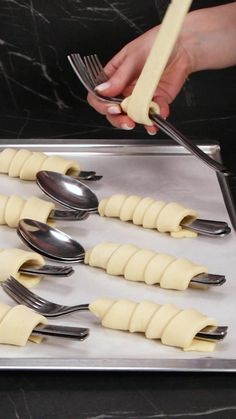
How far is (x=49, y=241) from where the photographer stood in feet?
4.39

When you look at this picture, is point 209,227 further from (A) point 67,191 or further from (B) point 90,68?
(B) point 90,68

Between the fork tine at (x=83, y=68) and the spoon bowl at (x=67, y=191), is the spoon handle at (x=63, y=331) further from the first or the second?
the fork tine at (x=83, y=68)

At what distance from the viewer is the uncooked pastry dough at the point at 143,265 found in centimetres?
125

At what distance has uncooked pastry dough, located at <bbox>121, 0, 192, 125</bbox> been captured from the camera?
1.28m

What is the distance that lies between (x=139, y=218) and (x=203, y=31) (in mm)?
390

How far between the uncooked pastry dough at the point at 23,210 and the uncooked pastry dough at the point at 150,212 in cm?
8

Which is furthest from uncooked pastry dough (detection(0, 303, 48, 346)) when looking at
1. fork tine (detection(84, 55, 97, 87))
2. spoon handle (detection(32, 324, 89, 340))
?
fork tine (detection(84, 55, 97, 87))

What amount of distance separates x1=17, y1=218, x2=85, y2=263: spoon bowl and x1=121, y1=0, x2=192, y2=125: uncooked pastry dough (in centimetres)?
19

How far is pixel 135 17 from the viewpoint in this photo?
1.86 meters

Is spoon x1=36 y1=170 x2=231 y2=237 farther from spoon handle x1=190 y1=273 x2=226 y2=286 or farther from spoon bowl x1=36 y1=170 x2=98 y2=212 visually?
spoon handle x1=190 y1=273 x2=226 y2=286

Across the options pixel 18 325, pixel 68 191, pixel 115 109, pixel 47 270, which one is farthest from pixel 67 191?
pixel 18 325

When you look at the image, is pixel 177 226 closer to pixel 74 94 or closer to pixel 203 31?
pixel 203 31

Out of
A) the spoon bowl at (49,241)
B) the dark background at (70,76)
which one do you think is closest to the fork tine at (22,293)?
the spoon bowl at (49,241)

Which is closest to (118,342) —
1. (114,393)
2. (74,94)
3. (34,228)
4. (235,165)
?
(114,393)
